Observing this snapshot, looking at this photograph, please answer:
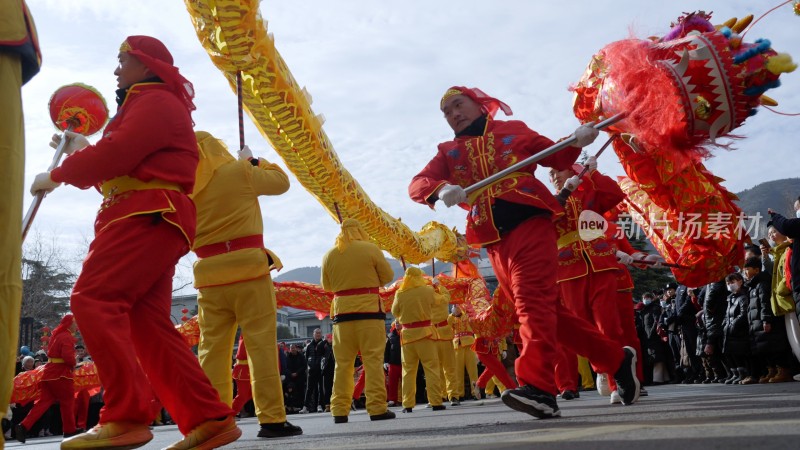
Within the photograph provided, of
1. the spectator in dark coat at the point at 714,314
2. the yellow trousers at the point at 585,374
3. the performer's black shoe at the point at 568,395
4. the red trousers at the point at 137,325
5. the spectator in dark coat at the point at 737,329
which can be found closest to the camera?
the red trousers at the point at 137,325

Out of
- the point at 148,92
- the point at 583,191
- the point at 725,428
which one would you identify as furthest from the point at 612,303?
the point at 148,92

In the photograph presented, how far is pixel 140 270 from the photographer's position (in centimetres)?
351

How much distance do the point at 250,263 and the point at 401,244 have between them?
32.6 feet

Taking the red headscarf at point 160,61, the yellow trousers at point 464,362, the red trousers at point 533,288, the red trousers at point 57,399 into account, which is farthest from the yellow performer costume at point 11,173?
the yellow trousers at point 464,362

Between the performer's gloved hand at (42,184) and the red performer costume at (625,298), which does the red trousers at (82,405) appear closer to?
the red performer costume at (625,298)

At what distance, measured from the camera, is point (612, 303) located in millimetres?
6770

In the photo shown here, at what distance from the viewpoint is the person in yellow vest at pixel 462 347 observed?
13.3m

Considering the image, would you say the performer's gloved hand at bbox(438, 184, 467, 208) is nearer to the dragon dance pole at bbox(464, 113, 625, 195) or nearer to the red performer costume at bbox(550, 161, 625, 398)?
the dragon dance pole at bbox(464, 113, 625, 195)

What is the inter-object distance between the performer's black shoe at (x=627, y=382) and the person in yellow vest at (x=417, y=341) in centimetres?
454

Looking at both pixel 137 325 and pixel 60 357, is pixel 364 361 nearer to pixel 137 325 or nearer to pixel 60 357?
pixel 137 325

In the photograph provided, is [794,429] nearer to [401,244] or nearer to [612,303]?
[612,303]

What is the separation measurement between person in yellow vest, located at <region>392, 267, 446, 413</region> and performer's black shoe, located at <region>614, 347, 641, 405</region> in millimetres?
4537

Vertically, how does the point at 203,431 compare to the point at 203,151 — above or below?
below

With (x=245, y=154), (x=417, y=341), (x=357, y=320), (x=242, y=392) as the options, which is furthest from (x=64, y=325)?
(x=245, y=154)
